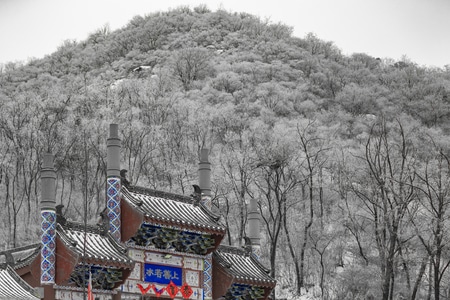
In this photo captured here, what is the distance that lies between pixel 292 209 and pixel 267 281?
32.2 metres

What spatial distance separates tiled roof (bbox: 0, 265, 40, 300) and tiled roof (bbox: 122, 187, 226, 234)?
15.0 feet

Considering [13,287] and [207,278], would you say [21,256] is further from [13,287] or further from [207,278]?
[207,278]

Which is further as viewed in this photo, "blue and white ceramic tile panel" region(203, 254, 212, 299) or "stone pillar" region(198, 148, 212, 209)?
"stone pillar" region(198, 148, 212, 209)

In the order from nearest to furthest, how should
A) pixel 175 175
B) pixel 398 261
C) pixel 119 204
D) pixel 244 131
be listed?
1. pixel 119 204
2. pixel 398 261
3. pixel 175 175
4. pixel 244 131

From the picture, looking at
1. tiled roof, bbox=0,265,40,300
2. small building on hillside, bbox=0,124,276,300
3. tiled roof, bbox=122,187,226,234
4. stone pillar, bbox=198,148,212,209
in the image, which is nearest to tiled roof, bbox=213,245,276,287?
small building on hillside, bbox=0,124,276,300

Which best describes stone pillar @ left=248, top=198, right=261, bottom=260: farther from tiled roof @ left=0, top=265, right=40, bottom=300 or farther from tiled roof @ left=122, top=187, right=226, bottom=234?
tiled roof @ left=0, top=265, right=40, bottom=300

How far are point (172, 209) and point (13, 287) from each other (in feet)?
23.3

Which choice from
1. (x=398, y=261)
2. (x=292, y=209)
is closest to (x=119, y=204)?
(x=398, y=261)

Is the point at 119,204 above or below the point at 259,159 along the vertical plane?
below

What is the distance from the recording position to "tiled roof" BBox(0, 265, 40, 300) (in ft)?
83.5

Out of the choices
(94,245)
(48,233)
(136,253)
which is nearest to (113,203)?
(94,245)

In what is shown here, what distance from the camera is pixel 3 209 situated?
2322 inches

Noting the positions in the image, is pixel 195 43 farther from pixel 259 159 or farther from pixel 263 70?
pixel 259 159

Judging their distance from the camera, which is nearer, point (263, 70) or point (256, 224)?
point (256, 224)
